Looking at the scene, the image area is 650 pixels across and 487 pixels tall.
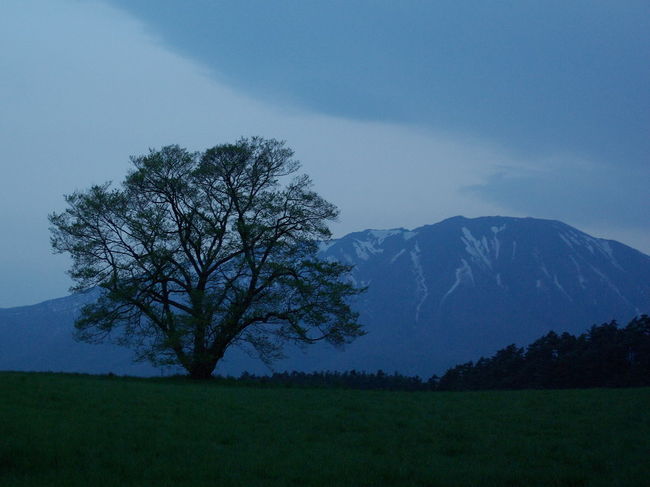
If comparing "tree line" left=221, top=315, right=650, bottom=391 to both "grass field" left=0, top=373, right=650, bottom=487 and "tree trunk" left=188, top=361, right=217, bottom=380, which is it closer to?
"tree trunk" left=188, top=361, right=217, bottom=380

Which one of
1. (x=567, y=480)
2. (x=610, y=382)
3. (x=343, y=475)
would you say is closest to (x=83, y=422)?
(x=343, y=475)

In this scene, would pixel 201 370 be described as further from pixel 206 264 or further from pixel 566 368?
pixel 566 368

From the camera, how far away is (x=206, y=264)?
31750mm

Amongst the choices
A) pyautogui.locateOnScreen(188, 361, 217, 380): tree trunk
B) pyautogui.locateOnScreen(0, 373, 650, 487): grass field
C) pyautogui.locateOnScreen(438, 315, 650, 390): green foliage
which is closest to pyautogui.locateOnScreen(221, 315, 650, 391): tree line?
pyautogui.locateOnScreen(438, 315, 650, 390): green foliage

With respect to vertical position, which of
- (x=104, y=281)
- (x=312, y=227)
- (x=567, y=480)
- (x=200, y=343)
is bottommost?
(x=567, y=480)

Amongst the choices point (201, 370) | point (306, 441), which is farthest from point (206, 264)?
point (306, 441)

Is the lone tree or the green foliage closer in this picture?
the lone tree

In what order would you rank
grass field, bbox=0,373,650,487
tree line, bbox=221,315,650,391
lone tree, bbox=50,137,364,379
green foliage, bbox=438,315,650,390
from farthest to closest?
green foliage, bbox=438,315,650,390 < tree line, bbox=221,315,650,391 < lone tree, bbox=50,137,364,379 < grass field, bbox=0,373,650,487

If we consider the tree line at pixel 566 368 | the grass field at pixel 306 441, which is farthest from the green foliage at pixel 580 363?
the grass field at pixel 306 441

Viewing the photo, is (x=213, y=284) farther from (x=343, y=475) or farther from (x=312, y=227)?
(x=343, y=475)

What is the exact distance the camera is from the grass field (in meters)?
8.91

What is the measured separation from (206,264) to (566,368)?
23.8 meters

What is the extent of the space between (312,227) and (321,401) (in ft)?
45.5

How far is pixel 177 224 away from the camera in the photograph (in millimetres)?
32125
